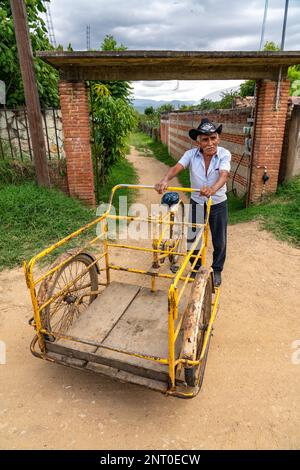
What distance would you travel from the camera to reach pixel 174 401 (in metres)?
2.45

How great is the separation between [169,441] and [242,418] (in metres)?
0.58

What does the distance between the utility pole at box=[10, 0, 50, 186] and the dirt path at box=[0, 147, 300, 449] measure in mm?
3390

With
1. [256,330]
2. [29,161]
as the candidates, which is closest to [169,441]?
[256,330]

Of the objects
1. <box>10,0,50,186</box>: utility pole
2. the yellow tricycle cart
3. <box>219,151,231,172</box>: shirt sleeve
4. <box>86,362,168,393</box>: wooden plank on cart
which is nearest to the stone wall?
<box>219,151,231,172</box>: shirt sleeve

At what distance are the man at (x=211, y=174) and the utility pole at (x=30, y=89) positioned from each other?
3.49 m

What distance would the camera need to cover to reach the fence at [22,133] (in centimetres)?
640

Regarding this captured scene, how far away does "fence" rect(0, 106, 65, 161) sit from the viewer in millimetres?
6398

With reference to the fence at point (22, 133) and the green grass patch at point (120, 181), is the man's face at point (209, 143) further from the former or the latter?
the green grass patch at point (120, 181)

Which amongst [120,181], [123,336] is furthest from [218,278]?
[120,181]

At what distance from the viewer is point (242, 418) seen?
2.29m

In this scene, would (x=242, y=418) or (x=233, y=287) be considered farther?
(x=233, y=287)

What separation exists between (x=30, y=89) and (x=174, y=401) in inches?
221

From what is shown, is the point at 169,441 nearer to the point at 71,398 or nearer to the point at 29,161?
the point at 71,398

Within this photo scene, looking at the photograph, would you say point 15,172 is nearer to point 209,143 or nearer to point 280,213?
point 209,143
